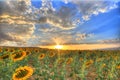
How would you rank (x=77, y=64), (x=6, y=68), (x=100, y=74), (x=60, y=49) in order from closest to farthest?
(x=6, y=68), (x=100, y=74), (x=77, y=64), (x=60, y=49)

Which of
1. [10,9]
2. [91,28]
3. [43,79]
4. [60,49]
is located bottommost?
[43,79]

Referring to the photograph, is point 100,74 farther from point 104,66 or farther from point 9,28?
point 9,28

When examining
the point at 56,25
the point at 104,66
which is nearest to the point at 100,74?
the point at 104,66

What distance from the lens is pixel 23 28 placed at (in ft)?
28.2

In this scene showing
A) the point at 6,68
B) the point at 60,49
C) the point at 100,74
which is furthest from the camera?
the point at 60,49

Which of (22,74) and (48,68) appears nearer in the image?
(22,74)

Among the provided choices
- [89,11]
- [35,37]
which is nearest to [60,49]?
[35,37]

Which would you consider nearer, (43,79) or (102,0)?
(43,79)

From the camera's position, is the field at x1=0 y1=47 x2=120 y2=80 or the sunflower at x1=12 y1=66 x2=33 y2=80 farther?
the field at x1=0 y1=47 x2=120 y2=80

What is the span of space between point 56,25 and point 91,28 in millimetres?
917

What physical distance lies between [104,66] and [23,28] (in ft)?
9.19

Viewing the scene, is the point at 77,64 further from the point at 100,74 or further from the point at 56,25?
the point at 56,25

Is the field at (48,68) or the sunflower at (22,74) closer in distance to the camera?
the sunflower at (22,74)

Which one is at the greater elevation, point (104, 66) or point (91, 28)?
point (91, 28)
